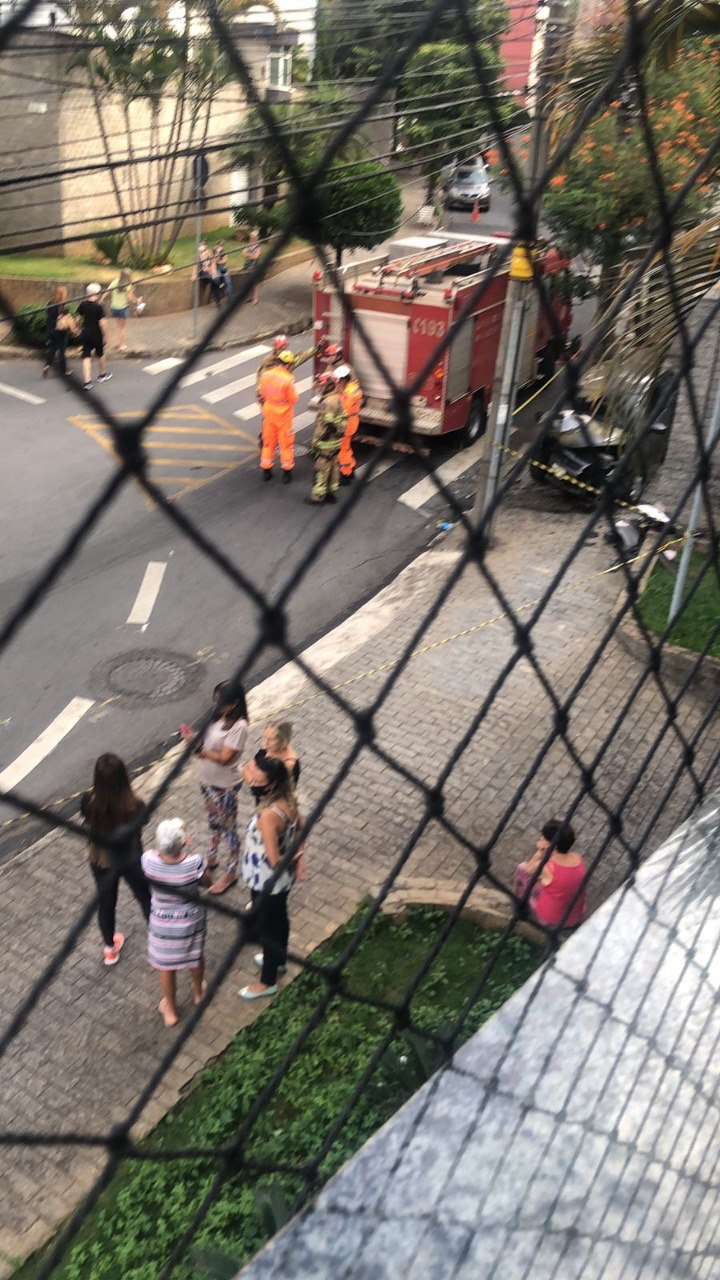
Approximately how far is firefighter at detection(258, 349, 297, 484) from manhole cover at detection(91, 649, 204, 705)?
3119 millimetres

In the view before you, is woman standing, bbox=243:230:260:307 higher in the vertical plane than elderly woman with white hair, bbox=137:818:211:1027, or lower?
higher

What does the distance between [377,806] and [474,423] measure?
6524 millimetres

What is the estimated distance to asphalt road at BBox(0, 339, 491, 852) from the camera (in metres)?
6.71

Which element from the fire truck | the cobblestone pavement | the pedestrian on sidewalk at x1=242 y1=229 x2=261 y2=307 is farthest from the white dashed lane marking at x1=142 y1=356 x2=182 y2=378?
the cobblestone pavement

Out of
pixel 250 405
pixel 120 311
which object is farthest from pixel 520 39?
pixel 120 311

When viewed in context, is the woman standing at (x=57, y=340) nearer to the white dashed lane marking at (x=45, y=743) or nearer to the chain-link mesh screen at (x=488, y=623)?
the chain-link mesh screen at (x=488, y=623)

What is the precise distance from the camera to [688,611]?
292 inches

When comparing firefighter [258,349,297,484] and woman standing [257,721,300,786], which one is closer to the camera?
woman standing [257,721,300,786]

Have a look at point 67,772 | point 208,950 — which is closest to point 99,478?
point 67,772

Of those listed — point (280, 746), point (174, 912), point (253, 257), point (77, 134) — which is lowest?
point (174, 912)

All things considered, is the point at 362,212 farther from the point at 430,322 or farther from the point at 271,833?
the point at 271,833

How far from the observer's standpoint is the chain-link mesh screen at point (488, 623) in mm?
1152

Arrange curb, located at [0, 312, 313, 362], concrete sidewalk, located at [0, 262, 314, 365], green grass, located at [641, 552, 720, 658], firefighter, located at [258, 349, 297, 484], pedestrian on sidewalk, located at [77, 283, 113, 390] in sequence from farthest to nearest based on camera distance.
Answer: concrete sidewalk, located at [0, 262, 314, 365], curb, located at [0, 312, 313, 362], pedestrian on sidewalk, located at [77, 283, 113, 390], firefighter, located at [258, 349, 297, 484], green grass, located at [641, 552, 720, 658]

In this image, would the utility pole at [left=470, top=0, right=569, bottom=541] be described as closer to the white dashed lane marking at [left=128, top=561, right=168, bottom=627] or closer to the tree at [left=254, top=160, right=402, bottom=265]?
the white dashed lane marking at [left=128, top=561, right=168, bottom=627]
